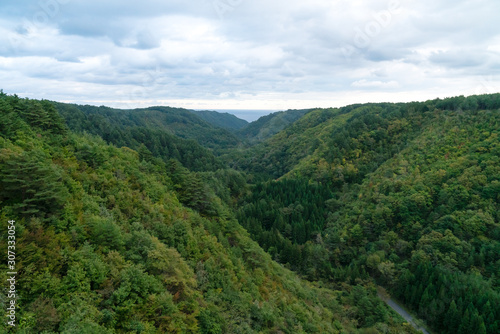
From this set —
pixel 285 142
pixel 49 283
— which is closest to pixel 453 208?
pixel 49 283

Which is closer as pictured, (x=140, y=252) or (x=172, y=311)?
(x=172, y=311)

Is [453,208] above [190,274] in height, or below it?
below

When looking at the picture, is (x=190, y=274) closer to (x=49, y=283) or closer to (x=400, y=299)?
(x=49, y=283)

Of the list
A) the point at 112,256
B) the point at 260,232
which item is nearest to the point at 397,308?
the point at 260,232

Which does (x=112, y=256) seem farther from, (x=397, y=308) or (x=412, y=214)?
(x=412, y=214)

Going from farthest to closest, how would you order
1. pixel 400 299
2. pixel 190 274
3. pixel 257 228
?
1. pixel 257 228
2. pixel 400 299
3. pixel 190 274

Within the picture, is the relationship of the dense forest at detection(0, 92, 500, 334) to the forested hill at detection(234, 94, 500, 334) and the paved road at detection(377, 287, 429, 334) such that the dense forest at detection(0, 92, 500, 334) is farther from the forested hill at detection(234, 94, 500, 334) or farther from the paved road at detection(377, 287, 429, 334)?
the paved road at detection(377, 287, 429, 334)
